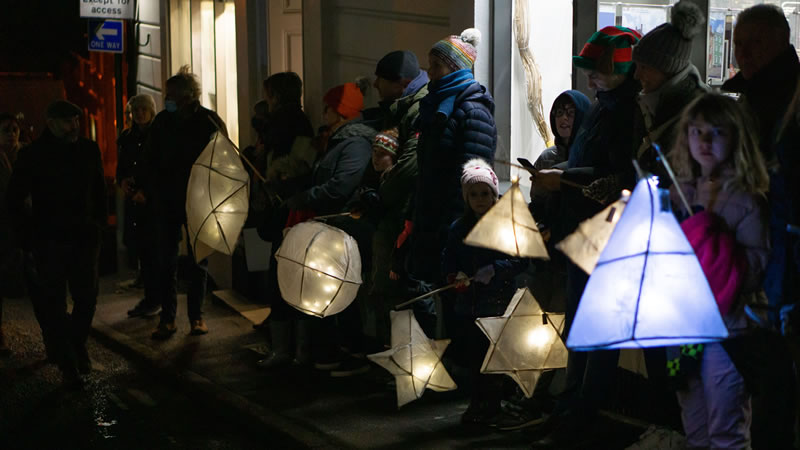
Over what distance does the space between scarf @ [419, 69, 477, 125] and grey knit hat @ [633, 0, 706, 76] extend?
62.2 inches

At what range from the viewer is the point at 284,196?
7934mm

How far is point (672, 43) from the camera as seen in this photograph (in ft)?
16.0

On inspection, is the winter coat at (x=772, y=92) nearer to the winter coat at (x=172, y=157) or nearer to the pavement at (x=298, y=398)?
the pavement at (x=298, y=398)

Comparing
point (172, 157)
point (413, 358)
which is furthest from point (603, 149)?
point (172, 157)

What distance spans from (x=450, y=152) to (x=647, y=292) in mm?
3030

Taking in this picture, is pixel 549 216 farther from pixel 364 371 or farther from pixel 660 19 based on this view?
pixel 364 371

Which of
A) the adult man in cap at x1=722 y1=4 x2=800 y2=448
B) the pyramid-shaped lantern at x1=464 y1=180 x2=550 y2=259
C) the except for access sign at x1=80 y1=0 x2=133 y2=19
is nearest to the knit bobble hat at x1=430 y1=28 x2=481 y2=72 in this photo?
the pyramid-shaped lantern at x1=464 y1=180 x2=550 y2=259

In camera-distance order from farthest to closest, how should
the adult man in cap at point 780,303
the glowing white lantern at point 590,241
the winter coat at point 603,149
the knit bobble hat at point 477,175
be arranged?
the knit bobble hat at point 477,175 < the winter coat at point 603,149 < the adult man in cap at point 780,303 < the glowing white lantern at point 590,241

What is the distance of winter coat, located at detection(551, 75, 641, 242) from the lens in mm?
5305

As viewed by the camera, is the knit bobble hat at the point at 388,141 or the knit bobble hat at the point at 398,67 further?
the knit bobble hat at the point at 398,67

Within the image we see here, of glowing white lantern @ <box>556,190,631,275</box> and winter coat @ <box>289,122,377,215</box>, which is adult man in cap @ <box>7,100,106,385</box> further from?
glowing white lantern @ <box>556,190,631,275</box>

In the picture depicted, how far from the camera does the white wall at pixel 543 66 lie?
23.4ft

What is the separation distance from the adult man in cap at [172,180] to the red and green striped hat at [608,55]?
4.03 meters

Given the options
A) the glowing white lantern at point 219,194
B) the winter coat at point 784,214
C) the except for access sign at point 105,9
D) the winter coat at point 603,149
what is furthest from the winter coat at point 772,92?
the except for access sign at point 105,9
